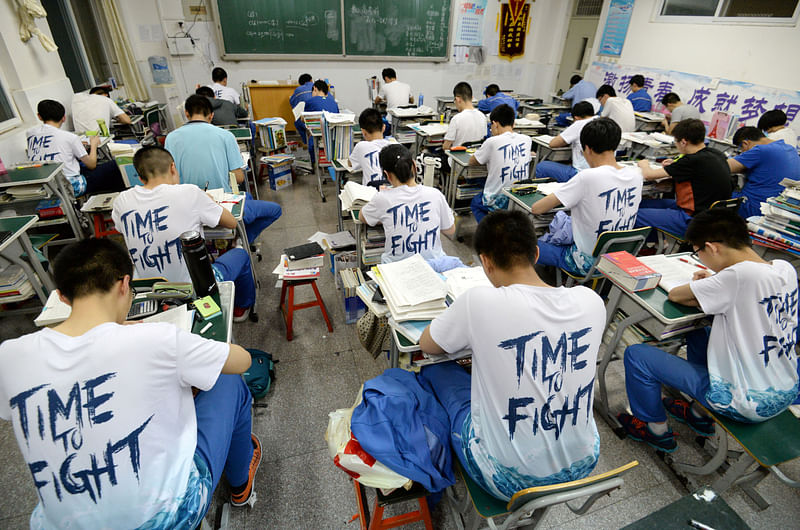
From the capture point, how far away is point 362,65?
299 inches

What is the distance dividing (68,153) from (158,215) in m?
2.57

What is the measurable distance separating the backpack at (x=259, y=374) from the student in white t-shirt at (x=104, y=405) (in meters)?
A: 0.97

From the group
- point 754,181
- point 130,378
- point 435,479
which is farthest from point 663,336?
point 754,181

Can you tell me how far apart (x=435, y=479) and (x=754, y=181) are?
13.0 ft

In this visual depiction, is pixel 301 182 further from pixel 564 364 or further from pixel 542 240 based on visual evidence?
pixel 564 364

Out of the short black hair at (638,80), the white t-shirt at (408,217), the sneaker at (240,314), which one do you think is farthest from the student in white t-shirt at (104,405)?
the short black hair at (638,80)

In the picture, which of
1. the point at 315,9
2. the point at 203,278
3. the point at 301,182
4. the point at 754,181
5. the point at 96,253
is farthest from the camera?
the point at 315,9

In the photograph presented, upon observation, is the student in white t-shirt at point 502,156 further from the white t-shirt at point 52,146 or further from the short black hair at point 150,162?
the white t-shirt at point 52,146

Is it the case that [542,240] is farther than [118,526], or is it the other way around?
[542,240]

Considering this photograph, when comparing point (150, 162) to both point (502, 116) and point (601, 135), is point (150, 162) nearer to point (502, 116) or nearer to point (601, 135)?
point (601, 135)

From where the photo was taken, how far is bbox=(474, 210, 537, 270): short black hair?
4.10 ft

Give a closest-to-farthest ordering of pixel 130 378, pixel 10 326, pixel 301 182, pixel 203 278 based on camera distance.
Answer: pixel 130 378, pixel 203 278, pixel 10 326, pixel 301 182

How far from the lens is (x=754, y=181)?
11.1ft

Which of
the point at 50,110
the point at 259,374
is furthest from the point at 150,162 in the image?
the point at 50,110
